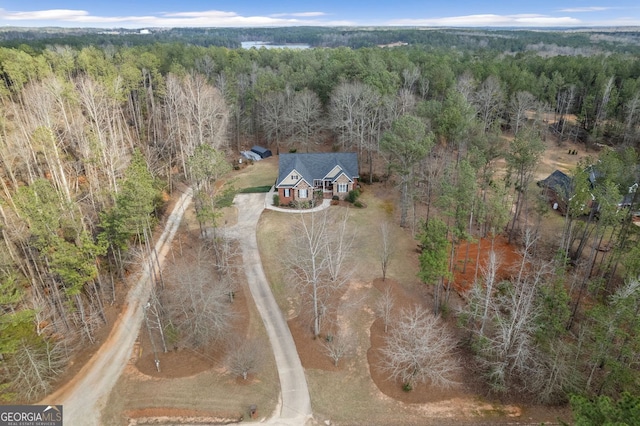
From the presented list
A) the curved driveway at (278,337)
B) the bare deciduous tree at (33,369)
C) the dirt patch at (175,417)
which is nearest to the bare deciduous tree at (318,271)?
the curved driveway at (278,337)

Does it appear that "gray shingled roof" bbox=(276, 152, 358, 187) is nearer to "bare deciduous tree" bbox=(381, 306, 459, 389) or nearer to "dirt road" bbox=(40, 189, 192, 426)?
"dirt road" bbox=(40, 189, 192, 426)

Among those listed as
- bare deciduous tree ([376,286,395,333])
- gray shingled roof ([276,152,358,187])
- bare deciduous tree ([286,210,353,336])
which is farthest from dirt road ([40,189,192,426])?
gray shingled roof ([276,152,358,187])

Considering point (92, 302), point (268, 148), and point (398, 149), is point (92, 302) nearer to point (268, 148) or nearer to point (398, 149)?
point (398, 149)

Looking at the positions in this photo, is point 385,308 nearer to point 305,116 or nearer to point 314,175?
point 314,175

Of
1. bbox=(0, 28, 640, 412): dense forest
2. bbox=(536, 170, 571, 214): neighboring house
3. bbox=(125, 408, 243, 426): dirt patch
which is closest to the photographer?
bbox=(125, 408, 243, 426): dirt patch

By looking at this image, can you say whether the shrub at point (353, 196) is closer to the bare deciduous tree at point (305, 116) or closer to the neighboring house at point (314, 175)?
the neighboring house at point (314, 175)

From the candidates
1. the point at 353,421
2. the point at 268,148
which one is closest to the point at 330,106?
the point at 268,148

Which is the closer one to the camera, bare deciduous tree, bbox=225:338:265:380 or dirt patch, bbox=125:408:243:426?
dirt patch, bbox=125:408:243:426
